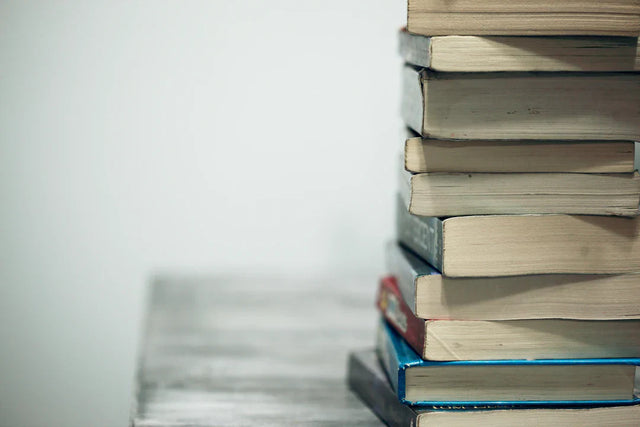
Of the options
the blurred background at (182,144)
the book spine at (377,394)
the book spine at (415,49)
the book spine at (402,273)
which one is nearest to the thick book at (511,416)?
the book spine at (377,394)

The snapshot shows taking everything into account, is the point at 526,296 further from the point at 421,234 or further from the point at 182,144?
the point at 182,144

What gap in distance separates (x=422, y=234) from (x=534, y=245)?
0.41 feet

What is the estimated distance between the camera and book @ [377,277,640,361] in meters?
0.90

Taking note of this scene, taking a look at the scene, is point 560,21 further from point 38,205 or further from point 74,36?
point 38,205

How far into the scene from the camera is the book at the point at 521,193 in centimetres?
88

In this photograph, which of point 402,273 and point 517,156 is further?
point 402,273

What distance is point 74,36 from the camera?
2.47 m

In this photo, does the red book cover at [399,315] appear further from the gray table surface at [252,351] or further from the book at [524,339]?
the gray table surface at [252,351]

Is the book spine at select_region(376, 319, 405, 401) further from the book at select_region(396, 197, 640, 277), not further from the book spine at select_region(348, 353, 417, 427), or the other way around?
the book at select_region(396, 197, 640, 277)

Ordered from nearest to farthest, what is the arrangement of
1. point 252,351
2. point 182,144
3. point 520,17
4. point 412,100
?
1. point 520,17
2. point 412,100
3. point 252,351
4. point 182,144

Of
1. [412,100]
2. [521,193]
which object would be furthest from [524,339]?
[412,100]

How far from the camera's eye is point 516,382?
916 millimetres

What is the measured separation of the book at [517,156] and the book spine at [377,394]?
0.25m

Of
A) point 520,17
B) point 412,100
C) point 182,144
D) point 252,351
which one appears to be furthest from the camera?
point 182,144
